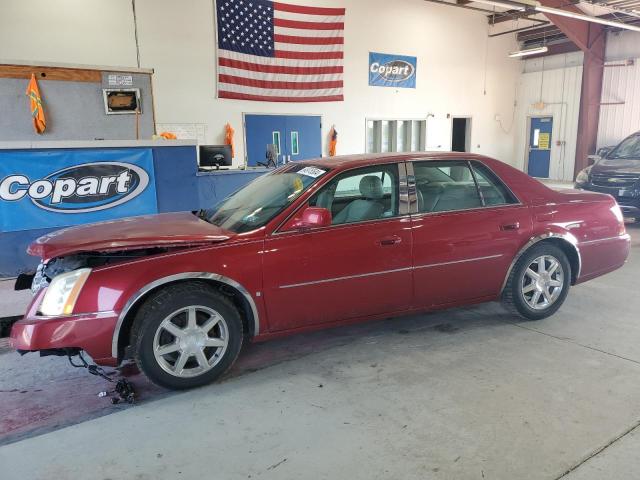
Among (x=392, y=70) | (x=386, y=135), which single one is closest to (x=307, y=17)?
(x=392, y=70)

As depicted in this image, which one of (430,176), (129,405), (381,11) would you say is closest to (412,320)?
(430,176)

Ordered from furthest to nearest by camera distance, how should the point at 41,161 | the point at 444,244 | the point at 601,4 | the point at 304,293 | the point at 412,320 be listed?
the point at 601,4, the point at 41,161, the point at 412,320, the point at 444,244, the point at 304,293

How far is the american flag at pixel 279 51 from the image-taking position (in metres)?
11.2

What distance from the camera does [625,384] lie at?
291cm

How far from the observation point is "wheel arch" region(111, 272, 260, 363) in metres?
2.70

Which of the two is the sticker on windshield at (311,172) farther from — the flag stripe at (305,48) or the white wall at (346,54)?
the flag stripe at (305,48)

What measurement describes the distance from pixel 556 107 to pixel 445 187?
1572 cm

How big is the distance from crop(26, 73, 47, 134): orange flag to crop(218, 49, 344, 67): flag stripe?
563 centimetres

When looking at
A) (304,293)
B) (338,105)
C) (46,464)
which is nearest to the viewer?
(46,464)

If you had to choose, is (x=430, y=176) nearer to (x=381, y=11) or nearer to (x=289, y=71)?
(x=289, y=71)

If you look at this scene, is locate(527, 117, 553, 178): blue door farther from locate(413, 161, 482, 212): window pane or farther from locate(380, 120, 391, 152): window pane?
locate(413, 161, 482, 212): window pane

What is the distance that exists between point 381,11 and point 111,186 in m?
10.8

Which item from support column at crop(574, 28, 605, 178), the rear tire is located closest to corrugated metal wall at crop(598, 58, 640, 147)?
support column at crop(574, 28, 605, 178)

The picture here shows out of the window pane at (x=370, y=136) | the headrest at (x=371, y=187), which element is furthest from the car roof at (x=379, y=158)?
the window pane at (x=370, y=136)
